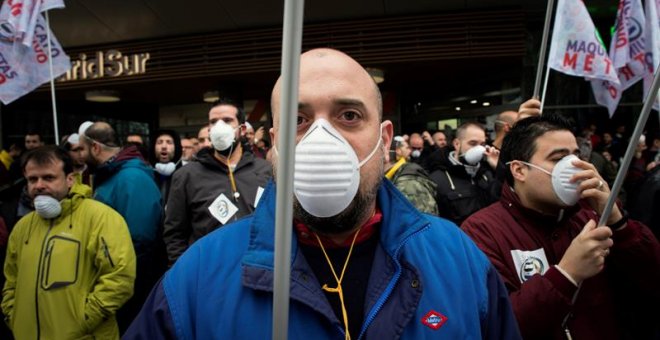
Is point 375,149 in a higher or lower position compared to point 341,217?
higher

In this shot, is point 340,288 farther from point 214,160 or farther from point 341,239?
point 214,160

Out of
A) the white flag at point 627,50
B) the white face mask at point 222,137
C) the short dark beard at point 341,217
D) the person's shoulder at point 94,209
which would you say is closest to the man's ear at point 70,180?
the person's shoulder at point 94,209

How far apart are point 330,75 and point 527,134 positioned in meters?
1.33

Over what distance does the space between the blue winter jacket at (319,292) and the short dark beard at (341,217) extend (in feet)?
0.24

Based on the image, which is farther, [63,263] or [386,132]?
[63,263]

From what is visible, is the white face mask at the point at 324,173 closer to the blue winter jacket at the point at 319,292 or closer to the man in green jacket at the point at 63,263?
the blue winter jacket at the point at 319,292

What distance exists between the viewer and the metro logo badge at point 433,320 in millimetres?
1143

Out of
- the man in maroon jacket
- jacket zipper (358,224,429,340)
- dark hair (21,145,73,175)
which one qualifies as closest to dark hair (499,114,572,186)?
the man in maroon jacket

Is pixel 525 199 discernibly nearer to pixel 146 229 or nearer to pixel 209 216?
pixel 209 216

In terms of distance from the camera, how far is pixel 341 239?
4.19 ft

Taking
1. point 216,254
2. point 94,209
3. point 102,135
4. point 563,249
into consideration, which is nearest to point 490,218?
point 563,249

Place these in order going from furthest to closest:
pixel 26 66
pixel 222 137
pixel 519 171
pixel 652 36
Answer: pixel 26 66 → pixel 652 36 → pixel 222 137 → pixel 519 171

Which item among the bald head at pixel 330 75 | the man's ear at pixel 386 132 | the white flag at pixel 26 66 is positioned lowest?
the man's ear at pixel 386 132

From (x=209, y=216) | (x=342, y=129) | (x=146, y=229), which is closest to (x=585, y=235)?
(x=342, y=129)
